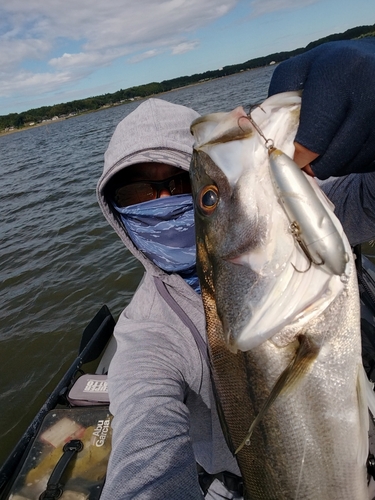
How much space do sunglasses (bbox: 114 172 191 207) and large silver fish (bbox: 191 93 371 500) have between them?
38.8 inches

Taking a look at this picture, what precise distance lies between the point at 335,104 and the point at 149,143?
1.20 meters

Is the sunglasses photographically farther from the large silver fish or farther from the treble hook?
the treble hook

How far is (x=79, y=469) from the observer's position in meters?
3.65

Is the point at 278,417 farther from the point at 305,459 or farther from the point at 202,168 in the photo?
the point at 202,168

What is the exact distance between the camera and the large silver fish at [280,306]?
1.30 metres

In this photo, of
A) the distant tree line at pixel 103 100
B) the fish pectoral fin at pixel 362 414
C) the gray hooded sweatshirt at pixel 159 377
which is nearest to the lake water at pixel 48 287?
the gray hooded sweatshirt at pixel 159 377

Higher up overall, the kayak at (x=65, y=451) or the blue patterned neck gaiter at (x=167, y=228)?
the blue patterned neck gaiter at (x=167, y=228)

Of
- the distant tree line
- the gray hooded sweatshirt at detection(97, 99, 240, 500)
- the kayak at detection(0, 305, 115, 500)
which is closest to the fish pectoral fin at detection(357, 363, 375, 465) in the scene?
the gray hooded sweatshirt at detection(97, 99, 240, 500)

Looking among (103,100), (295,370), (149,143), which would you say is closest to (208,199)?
(295,370)

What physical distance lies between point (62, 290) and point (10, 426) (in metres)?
3.65

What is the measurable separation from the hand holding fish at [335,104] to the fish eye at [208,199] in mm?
326

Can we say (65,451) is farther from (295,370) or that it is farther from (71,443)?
(295,370)

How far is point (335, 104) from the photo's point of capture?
4.25 feet

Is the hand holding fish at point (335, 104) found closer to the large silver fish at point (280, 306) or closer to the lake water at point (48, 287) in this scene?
the large silver fish at point (280, 306)
